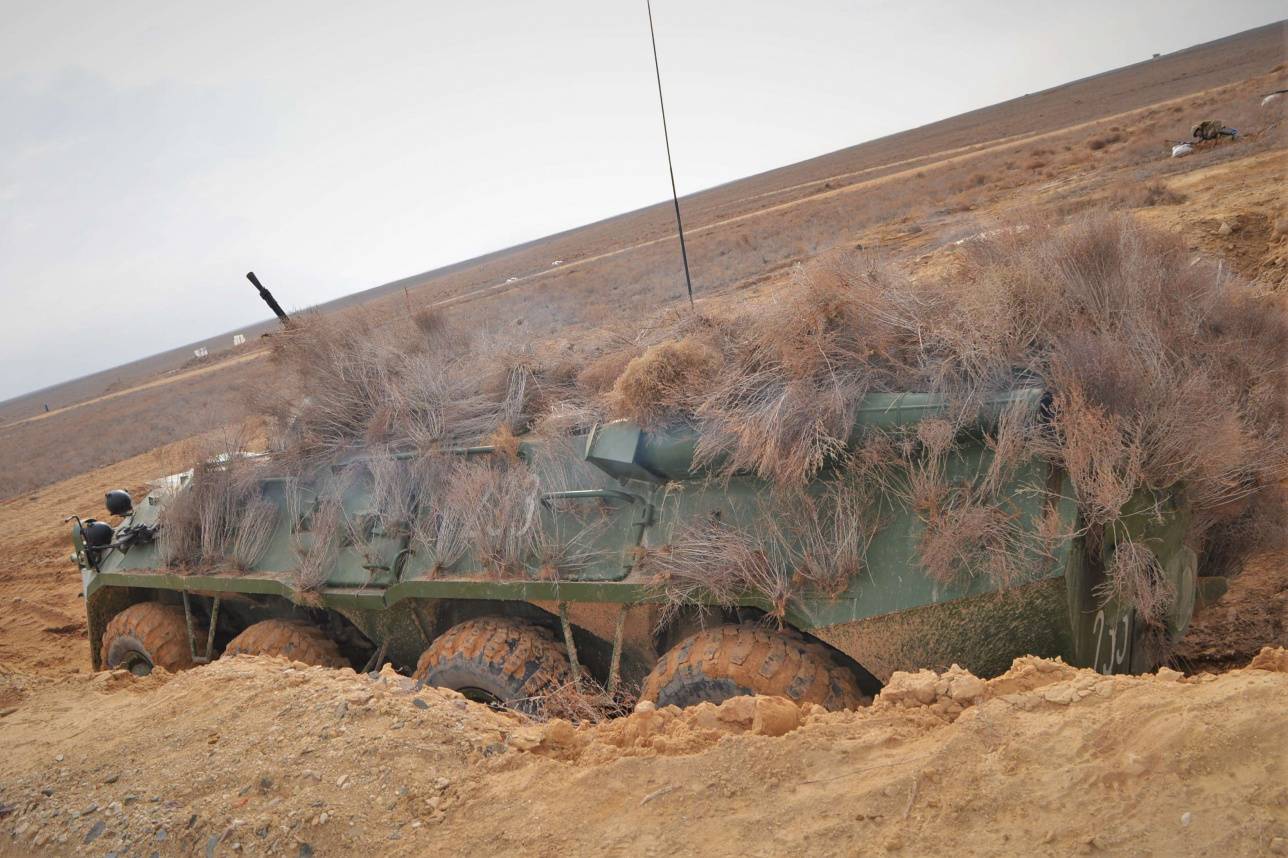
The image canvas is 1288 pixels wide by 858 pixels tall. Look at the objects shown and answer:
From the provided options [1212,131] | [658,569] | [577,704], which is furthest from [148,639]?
[1212,131]

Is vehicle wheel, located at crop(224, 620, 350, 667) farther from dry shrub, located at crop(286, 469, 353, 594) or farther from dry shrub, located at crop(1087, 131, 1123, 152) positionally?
dry shrub, located at crop(1087, 131, 1123, 152)

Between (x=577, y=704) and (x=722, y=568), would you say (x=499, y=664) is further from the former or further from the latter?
(x=722, y=568)

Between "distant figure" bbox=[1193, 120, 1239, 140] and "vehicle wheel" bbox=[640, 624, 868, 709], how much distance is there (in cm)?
1777

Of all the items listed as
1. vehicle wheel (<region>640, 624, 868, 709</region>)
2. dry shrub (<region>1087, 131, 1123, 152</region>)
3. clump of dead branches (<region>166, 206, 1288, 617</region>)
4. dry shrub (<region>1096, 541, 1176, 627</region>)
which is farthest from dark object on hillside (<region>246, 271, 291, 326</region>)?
dry shrub (<region>1087, 131, 1123, 152</region>)

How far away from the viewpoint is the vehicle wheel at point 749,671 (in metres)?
3.78

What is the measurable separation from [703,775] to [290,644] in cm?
373

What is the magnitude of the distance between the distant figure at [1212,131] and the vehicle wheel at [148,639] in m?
19.1

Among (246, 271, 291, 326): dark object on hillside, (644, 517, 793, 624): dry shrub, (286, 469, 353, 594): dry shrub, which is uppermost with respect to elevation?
(246, 271, 291, 326): dark object on hillside

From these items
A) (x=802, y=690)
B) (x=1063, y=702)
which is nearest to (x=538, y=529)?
(x=802, y=690)

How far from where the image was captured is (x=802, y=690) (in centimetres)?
374

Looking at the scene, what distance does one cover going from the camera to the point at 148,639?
6500mm

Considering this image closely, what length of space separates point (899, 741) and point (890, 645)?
77cm

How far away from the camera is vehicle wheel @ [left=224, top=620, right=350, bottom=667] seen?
224 inches

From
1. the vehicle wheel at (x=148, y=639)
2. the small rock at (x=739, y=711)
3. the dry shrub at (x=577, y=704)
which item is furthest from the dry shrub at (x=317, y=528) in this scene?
the small rock at (x=739, y=711)
